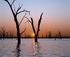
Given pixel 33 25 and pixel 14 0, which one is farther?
pixel 33 25

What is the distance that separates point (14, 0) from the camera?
29.1 meters

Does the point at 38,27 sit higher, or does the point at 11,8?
the point at 11,8

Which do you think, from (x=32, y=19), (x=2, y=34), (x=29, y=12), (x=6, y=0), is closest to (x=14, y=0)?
(x=6, y=0)

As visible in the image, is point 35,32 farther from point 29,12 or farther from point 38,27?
point 29,12

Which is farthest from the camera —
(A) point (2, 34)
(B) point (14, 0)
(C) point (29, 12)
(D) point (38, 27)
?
(A) point (2, 34)

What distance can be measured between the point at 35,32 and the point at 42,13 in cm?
472

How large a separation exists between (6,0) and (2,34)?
94808 millimetres

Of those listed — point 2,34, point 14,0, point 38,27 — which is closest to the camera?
point 14,0

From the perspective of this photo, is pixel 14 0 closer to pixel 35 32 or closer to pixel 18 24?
pixel 18 24

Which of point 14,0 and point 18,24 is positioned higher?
point 14,0

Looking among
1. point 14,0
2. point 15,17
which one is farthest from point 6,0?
point 15,17

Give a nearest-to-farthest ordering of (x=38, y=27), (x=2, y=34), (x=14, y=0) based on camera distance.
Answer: (x=14, y=0), (x=38, y=27), (x=2, y=34)

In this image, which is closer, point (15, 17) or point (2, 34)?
point (15, 17)

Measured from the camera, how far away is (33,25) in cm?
4012
